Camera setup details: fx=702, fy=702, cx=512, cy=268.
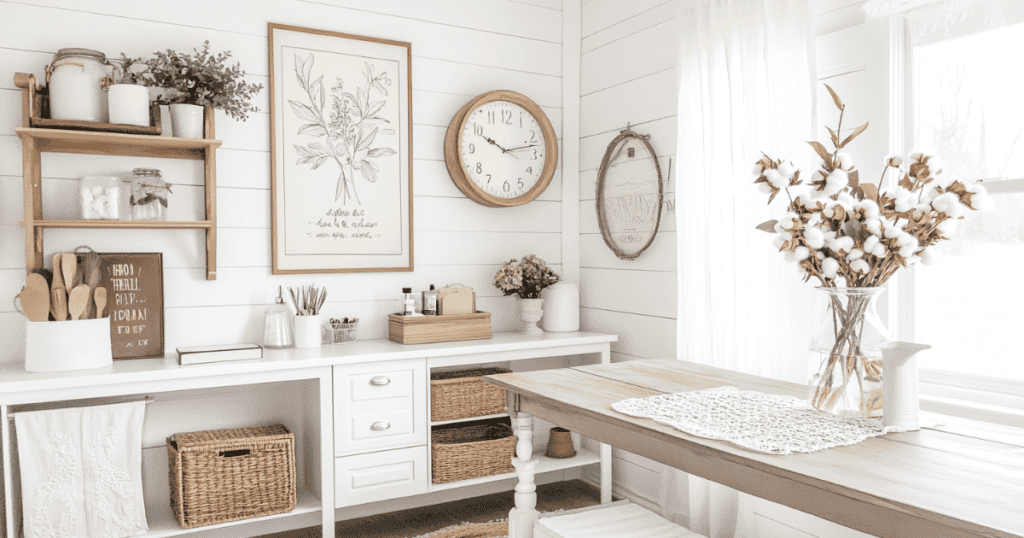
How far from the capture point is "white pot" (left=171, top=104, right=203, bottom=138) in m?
2.63

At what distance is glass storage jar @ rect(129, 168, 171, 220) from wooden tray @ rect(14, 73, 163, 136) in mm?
173

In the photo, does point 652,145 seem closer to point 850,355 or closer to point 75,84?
point 850,355

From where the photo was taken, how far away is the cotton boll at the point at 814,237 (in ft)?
5.21

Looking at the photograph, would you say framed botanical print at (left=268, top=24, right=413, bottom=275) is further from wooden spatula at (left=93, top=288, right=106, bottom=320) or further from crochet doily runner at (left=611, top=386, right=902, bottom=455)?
crochet doily runner at (left=611, top=386, right=902, bottom=455)

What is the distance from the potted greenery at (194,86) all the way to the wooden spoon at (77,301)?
662mm

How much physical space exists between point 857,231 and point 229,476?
2.24 metres

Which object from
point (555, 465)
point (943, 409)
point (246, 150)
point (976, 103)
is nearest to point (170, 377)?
point (246, 150)

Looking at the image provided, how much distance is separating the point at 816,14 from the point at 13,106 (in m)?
2.90

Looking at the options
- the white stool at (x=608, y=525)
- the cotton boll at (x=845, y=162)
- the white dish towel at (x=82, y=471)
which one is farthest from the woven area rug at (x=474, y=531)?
Answer: the cotton boll at (x=845, y=162)

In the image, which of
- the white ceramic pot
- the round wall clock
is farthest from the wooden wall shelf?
the white ceramic pot

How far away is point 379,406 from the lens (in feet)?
9.13

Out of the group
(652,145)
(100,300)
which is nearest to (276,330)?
(100,300)

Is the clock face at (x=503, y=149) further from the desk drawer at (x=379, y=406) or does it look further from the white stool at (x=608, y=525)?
the white stool at (x=608, y=525)

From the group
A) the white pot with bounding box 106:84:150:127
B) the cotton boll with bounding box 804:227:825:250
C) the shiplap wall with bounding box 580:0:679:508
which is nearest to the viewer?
the cotton boll with bounding box 804:227:825:250
